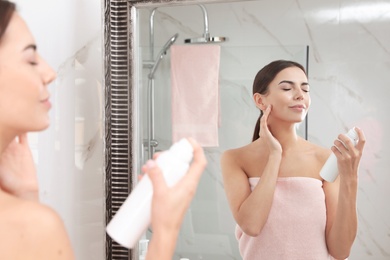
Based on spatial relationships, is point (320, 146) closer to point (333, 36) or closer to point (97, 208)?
point (333, 36)

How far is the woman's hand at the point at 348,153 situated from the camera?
0.98 m

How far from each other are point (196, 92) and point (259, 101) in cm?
14

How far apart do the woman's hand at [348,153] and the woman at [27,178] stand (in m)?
0.43

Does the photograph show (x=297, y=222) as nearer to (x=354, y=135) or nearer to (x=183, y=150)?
(x=354, y=135)

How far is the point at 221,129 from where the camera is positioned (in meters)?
1.07

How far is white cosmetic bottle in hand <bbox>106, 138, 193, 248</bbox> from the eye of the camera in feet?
2.09

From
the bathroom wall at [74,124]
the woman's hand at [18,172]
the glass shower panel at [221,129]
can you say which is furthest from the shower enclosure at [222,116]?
the woman's hand at [18,172]

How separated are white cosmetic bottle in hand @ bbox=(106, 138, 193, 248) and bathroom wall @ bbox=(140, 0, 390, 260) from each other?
0.42m

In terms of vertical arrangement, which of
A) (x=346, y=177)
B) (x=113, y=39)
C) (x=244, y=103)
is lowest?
(x=346, y=177)

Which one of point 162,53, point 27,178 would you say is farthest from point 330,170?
point 27,178

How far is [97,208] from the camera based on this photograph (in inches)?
47.2

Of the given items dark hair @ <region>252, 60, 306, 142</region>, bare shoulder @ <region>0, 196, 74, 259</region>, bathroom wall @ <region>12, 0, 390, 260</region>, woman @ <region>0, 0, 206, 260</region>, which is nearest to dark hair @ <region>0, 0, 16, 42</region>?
woman @ <region>0, 0, 206, 260</region>

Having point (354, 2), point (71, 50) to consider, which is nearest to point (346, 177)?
point (354, 2)

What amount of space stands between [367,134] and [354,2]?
26 cm
